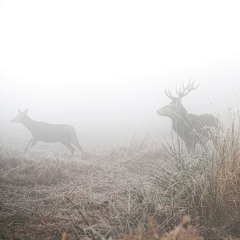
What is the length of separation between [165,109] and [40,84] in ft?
126

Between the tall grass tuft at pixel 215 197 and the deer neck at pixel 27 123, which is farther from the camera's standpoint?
the deer neck at pixel 27 123

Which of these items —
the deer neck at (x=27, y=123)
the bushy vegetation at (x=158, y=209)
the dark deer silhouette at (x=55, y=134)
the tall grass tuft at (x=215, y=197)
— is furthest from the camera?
the deer neck at (x=27, y=123)

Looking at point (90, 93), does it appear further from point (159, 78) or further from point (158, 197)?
point (158, 197)

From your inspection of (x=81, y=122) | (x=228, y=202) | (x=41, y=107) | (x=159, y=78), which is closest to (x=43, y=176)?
(x=228, y=202)

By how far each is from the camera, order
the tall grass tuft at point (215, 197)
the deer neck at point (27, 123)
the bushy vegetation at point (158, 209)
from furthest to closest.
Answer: the deer neck at point (27, 123), the tall grass tuft at point (215, 197), the bushy vegetation at point (158, 209)

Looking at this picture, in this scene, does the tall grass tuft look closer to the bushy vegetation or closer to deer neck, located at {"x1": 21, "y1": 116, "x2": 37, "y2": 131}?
the bushy vegetation

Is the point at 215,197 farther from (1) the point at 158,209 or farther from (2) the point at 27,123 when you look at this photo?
(2) the point at 27,123

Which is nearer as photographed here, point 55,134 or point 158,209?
Answer: point 158,209

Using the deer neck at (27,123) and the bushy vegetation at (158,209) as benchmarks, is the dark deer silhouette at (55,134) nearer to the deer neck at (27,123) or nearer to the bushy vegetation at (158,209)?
the deer neck at (27,123)

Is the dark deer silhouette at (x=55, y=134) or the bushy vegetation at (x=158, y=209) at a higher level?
the bushy vegetation at (x=158, y=209)

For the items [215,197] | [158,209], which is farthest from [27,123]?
[215,197]

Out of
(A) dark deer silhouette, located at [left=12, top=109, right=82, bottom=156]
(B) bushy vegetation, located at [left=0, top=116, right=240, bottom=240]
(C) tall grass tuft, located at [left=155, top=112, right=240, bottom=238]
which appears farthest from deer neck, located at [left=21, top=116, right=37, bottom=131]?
(C) tall grass tuft, located at [left=155, top=112, right=240, bottom=238]

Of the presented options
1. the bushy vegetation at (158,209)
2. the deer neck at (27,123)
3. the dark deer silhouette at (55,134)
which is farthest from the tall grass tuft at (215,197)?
the deer neck at (27,123)

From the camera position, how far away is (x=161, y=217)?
4.76 ft
